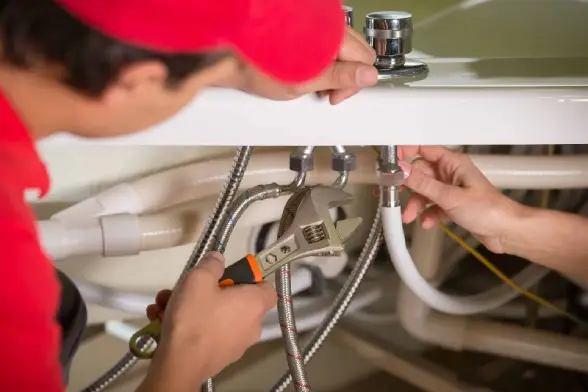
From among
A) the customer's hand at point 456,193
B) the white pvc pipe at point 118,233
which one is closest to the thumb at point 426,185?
the customer's hand at point 456,193

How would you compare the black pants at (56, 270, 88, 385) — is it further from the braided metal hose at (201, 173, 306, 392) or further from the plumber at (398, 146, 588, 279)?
the plumber at (398, 146, 588, 279)

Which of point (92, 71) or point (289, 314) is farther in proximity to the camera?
point (289, 314)

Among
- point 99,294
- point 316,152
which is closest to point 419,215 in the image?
point 316,152

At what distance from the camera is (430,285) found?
732mm

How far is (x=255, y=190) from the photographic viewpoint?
63 cm

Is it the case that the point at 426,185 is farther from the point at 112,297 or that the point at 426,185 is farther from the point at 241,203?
the point at 112,297

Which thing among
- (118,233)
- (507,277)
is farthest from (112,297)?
(507,277)

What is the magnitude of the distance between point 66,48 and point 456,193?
14.5 inches

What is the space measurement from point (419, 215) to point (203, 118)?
0.93 ft

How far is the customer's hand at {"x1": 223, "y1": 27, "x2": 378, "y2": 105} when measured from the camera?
19.1 inches

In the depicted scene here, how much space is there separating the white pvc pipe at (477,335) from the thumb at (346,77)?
30 centimetres

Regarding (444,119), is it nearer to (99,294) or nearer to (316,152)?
(316,152)

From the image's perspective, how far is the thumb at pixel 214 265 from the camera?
1.80ft

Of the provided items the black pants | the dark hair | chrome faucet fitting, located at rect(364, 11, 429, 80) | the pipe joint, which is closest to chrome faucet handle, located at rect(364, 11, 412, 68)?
chrome faucet fitting, located at rect(364, 11, 429, 80)
